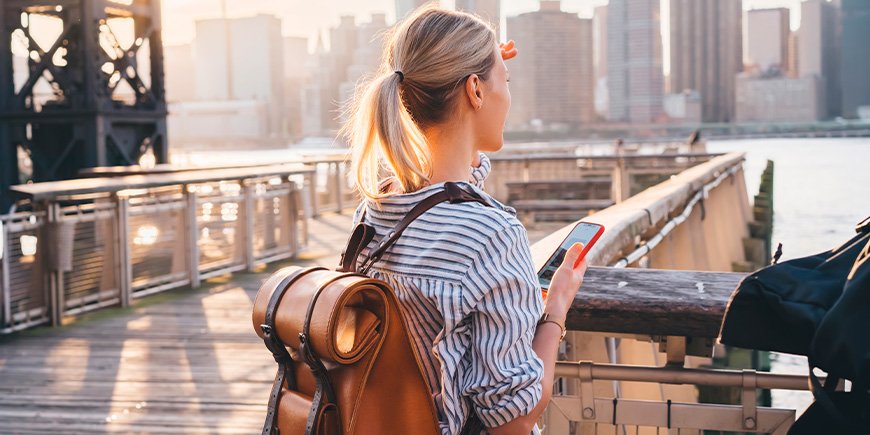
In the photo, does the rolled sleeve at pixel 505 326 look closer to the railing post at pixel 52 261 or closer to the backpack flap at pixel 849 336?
the backpack flap at pixel 849 336

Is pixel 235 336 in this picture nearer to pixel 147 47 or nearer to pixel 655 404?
pixel 655 404

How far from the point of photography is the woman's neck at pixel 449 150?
221 centimetres

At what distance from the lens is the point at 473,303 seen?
1.97 m

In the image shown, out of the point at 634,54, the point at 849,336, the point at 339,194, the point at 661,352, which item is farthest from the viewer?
the point at 634,54

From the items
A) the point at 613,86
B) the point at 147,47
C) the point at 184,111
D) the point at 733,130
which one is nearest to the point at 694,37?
the point at 613,86

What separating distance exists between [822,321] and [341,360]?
0.79 meters

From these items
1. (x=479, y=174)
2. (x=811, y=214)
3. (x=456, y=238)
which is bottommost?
(x=811, y=214)

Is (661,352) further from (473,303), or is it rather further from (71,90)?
(71,90)

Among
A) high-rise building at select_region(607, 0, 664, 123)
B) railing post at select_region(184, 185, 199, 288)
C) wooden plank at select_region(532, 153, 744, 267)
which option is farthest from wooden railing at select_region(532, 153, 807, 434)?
high-rise building at select_region(607, 0, 664, 123)

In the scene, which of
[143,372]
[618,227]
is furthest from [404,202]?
[143,372]

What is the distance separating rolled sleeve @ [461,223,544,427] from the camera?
197 cm

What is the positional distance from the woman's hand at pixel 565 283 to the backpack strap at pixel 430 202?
243mm

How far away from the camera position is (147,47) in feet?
50.2

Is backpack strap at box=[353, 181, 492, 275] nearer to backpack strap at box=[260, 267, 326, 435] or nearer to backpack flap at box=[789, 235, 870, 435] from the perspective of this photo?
backpack strap at box=[260, 267, 326, 435]
